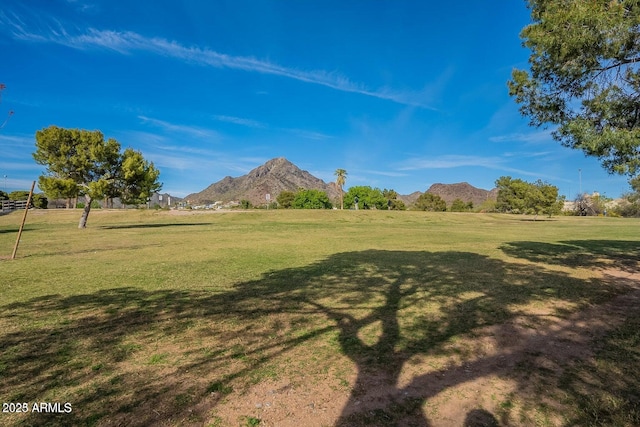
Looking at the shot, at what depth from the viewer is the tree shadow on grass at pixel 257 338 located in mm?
4188

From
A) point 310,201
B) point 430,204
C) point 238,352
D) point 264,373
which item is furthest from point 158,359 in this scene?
point 430,204

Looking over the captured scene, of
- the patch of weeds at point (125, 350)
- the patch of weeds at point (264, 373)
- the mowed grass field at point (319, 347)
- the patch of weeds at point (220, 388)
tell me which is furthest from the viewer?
the patch of weeds at point (125, 350)

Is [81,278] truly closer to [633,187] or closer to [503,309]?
[503,309]

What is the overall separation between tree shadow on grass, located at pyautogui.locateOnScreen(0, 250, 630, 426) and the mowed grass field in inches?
1.3

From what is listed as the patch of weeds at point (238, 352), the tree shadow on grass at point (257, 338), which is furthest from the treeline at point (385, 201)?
the patch of weeds at point (238, 352)

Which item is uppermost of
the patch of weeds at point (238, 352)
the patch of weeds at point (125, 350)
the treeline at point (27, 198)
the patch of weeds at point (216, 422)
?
the treeline at point (27, 198)

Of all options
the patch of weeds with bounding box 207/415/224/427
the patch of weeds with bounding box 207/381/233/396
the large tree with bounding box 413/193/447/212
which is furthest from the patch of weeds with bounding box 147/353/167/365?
the large tree with bounding box 413/193/447/212

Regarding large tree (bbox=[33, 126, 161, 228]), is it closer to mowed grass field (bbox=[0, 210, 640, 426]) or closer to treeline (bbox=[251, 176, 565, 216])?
mowed grass field (bbox=[0, 210, 640, 426])

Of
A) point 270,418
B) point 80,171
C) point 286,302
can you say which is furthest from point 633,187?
point 80,171

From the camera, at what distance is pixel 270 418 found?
3830 millimetres

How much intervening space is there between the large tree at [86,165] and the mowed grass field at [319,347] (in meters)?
22.0

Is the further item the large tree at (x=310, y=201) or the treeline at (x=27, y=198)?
the large tree at (x=310, y=201)

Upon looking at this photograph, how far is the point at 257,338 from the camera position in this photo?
245 inches

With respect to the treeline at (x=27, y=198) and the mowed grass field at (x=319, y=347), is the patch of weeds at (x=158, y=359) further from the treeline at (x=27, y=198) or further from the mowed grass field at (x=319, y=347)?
the treeline at (x=27, y=198)
